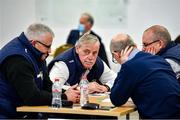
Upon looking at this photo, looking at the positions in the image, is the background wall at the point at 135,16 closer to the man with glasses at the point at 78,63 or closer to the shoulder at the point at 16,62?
the man with glasses at the point at 78,63

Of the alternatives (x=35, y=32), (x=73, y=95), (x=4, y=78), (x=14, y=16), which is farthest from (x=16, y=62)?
(x=14, y=16)

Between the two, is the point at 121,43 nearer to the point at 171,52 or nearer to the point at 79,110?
the point at 171,52

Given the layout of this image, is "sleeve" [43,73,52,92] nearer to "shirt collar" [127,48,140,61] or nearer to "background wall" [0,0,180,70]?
"shirt collar" [127,48,140,61]

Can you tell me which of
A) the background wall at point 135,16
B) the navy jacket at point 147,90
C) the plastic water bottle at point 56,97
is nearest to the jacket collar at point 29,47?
the plastic water bottle at point 56,97

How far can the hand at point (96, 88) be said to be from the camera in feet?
14.7

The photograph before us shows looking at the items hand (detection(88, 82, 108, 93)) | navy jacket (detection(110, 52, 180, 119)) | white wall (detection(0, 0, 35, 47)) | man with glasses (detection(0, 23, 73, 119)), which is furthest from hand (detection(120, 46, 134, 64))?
white wall (detection(0, 0, 35, 47))

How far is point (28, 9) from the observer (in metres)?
9.18

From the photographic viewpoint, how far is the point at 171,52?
13.6 ft

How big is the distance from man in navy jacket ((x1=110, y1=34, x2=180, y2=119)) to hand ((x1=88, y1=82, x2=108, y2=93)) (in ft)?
2.87

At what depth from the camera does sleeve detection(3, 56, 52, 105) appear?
356 cm

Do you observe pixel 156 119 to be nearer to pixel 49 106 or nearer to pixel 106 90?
pixel 49 106

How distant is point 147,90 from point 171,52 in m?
0.77

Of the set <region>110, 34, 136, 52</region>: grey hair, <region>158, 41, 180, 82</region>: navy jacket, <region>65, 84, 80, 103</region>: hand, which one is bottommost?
<region>65, 84, 80, 103</region>: hand

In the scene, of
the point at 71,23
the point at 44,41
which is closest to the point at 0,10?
the point at 71,23
